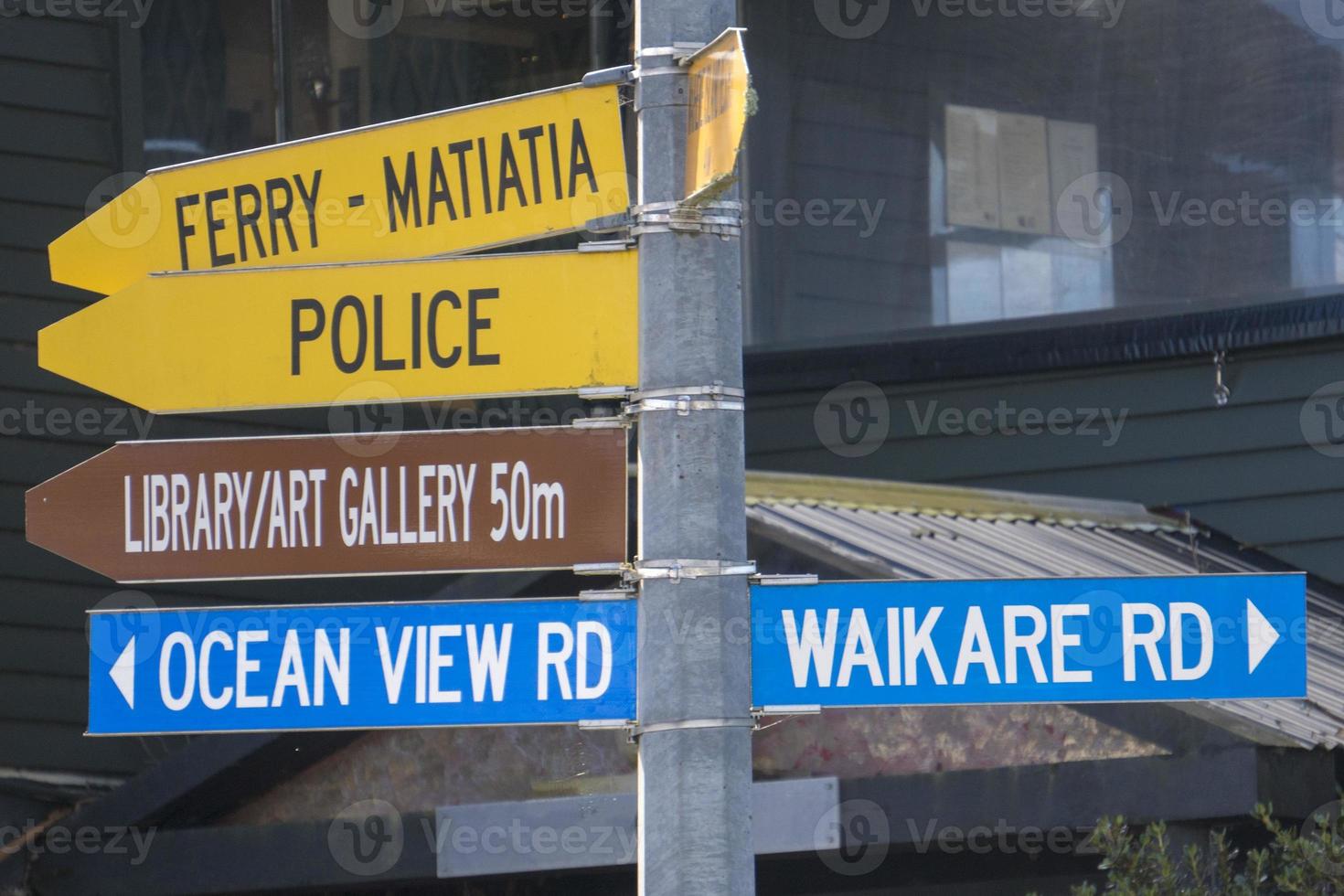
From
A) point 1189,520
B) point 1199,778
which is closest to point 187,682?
point 1199,778

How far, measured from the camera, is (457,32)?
29.5 feet

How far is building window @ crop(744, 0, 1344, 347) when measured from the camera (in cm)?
816

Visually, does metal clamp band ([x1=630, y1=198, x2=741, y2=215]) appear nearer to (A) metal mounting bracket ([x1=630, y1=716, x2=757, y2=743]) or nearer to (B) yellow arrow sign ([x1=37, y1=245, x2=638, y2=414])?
(B) yellow arrow sign ([x1=37, y1=245, x2=638, y2=414])

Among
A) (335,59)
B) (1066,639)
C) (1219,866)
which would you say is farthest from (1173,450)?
(1066,639)

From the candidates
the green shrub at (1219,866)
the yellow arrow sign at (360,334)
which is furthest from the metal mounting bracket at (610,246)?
the green shrub at (1219,866)

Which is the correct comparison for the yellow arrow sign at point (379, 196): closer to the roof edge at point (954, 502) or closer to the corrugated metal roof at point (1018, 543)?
the corrugated metal roof at point (1018, 543)

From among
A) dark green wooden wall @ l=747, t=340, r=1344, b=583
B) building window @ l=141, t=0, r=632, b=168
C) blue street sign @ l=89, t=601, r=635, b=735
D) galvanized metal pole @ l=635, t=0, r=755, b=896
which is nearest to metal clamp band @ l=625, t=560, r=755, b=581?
galvanized metal pole @ l=635, t=0, r=755, b=896

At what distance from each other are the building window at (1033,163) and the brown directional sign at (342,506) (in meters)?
5.25

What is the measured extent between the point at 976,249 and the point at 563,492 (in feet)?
18.4

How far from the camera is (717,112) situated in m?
3.18

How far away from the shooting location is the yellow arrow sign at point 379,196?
360 cm

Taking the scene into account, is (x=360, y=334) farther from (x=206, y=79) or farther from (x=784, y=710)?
(x=206, y=79)

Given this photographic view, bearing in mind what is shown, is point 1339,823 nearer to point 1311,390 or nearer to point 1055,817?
point 1055,817

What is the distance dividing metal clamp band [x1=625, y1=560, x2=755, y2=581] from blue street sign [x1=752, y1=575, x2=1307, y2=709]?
0.70ft
